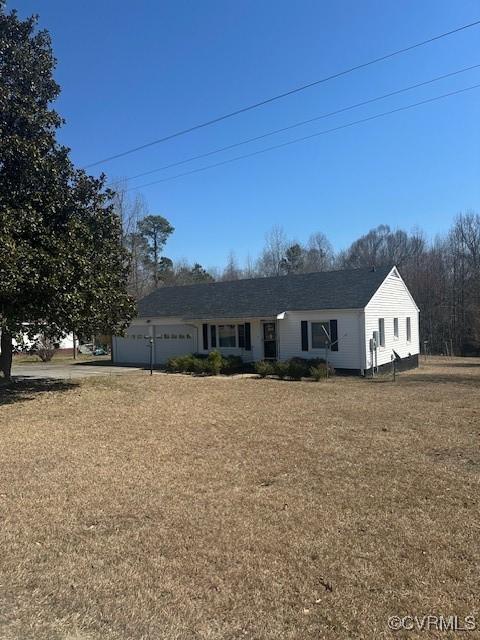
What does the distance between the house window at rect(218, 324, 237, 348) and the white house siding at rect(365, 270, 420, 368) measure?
Result: 6233 millimetres

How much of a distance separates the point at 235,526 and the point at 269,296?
65.0ft

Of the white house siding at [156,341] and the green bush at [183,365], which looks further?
the white house siding at [156,341]

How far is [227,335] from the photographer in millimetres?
24062

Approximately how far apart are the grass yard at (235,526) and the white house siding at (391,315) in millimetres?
11230

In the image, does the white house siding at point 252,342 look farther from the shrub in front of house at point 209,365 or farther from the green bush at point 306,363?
the green bush at point 306,363

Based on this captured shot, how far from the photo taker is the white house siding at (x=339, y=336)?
66.7 feet

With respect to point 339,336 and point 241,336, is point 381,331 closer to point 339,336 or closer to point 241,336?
point 339,336

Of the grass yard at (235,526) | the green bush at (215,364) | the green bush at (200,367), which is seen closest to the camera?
the grass yard at (235,526)

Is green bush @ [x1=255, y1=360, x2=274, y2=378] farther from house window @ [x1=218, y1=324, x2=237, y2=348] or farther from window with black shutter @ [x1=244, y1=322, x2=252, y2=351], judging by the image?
house window @ [x1=218, y1=324, x2=237, y2=348]

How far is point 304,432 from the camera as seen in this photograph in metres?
8.77

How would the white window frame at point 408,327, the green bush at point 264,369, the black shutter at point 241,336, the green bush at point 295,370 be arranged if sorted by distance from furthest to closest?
the white window frame at point 408,327 < the black shutter at point 241,336 < the green bush at point 264,369 < the green bush at point 295,370

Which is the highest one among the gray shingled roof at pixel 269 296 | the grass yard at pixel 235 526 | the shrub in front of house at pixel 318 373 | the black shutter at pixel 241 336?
the gray shingled roof at pixel 269 296

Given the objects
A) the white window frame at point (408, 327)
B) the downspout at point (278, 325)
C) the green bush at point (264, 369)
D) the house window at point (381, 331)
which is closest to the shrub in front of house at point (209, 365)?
the downspout at point (278, 325)

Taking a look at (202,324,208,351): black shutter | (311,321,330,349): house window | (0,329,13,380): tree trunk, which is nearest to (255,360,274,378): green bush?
(311,321,330,349): house window
